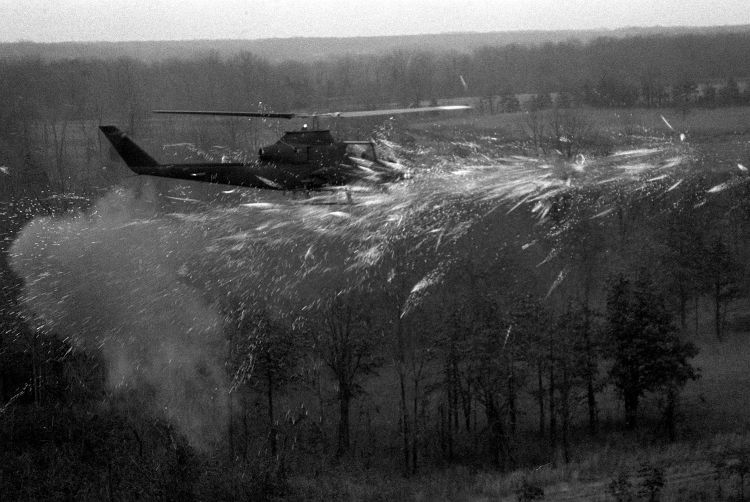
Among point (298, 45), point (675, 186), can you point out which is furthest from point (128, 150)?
point (298, 45)

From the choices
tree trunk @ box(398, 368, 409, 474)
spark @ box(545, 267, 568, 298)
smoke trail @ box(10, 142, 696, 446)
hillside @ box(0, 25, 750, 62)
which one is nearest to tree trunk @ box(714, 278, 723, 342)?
smoke trail @ box(10, 142, 696, 446)

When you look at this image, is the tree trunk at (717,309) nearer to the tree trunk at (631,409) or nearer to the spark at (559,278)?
the tree trunk at (631,409)

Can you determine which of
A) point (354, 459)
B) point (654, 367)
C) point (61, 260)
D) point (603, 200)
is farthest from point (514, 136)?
point (61, 260)

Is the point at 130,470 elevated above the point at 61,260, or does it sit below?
below

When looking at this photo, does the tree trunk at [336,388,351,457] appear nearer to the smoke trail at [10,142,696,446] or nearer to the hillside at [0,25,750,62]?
the smoke trail at [10,142,696,446]

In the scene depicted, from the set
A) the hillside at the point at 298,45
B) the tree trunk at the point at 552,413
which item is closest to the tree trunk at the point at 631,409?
the tree trunk at the point at 552,413

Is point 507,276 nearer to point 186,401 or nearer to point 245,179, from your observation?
point 245,179

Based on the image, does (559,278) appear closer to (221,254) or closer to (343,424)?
(343,424)
